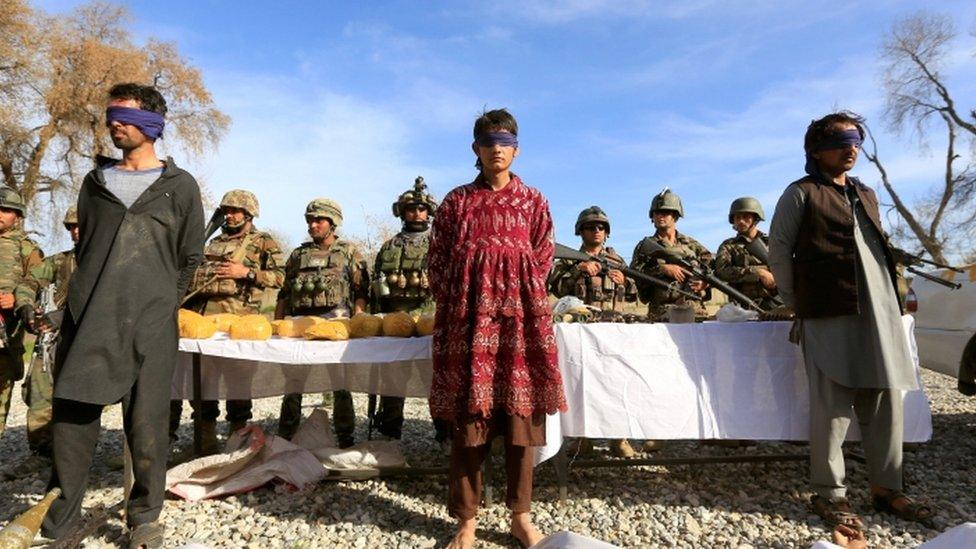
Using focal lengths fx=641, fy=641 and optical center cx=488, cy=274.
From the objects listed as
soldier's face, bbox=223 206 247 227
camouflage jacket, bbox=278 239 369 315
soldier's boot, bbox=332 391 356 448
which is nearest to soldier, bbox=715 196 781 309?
camouflage jacket, bbox=278 239 369 315

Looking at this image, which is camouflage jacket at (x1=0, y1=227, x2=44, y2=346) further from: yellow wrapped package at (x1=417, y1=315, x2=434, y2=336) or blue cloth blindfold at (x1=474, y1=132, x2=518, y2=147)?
blue cloth blindfold at (x1=474, y1=132, x2=518, y2=147)

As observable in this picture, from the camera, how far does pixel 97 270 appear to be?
2822 mm

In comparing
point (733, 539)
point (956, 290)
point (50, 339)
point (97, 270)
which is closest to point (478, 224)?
point (97, 270)

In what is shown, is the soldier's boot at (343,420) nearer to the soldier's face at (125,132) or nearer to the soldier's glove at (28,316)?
the soldier's glove at (28,316)

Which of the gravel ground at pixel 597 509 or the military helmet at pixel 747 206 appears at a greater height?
→ the military helmet at pixel 747 206

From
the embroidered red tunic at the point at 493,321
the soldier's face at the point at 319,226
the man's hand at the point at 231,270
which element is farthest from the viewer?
the soldier's face at the point at 319,226

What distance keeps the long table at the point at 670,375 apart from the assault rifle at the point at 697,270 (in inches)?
40.1

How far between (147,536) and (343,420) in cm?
208

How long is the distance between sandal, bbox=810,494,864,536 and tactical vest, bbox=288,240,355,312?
3.49 meters

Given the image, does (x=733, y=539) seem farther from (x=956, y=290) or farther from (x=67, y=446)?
(x=956, y=290)

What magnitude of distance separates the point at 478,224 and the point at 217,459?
219cm

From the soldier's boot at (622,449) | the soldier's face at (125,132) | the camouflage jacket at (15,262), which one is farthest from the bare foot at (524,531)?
the camouflage jacket at (15,262)

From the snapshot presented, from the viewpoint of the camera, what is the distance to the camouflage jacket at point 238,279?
15.8ft

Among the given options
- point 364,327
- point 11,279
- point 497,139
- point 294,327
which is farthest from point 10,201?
point 497,139
